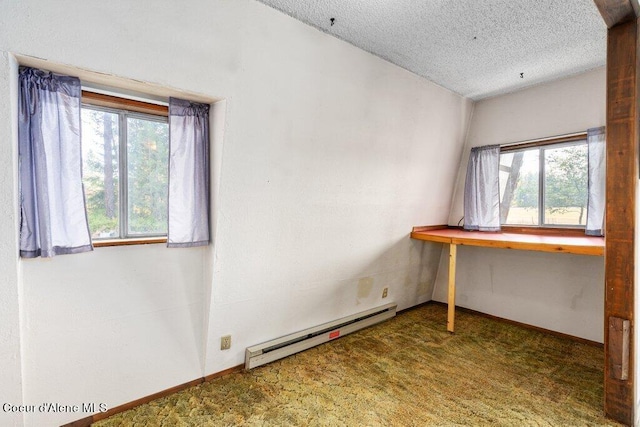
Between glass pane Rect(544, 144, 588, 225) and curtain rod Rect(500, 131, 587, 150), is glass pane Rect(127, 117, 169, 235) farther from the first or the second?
glass pane Rect(544, 144, 588, 225)

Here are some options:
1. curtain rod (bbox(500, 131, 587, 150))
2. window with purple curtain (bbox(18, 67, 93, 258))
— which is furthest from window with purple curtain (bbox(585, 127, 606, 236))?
window with purple curtain (bbox(18, 67, 93, 258))

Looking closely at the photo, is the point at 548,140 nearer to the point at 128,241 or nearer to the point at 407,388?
the point at 407,388

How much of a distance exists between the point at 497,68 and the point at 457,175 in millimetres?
1403

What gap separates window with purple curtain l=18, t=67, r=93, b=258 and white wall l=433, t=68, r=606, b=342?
12.9ft

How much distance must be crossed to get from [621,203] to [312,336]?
241 centimetres

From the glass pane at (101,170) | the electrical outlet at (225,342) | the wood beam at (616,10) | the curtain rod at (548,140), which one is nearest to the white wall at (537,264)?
the curtain rod at (548,140)

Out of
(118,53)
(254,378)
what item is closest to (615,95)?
(118,53)

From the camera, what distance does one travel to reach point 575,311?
3156 millimetres

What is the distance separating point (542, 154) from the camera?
3.46 meters

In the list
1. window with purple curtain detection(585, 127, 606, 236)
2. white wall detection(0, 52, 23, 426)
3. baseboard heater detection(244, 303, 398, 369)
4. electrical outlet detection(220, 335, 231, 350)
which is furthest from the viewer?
window with purple curtain detection(585, 127, 606, 236)

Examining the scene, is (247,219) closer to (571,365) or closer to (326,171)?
(326,171)

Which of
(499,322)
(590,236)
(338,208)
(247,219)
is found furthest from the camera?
(499,322)

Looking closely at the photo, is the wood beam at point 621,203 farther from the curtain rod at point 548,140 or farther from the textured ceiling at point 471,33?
the curtain rod at point 548,140

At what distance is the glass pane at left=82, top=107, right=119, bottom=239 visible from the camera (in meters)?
1.92
